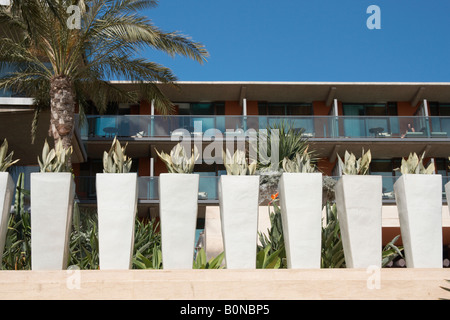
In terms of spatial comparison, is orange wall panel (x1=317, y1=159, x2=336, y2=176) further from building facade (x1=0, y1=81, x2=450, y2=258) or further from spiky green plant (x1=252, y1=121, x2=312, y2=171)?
spiky green plant (x1=252, y1=121, x2=312, y2=171)

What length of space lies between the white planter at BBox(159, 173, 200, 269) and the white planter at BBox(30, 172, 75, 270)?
1016mm

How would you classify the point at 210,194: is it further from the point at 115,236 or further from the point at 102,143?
the point at 115,236

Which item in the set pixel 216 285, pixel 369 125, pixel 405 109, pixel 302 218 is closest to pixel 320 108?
pixel 369 125

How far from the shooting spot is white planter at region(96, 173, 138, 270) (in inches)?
248

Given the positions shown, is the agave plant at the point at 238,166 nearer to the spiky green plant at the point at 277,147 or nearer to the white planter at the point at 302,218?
the white planter at the point at 302,218

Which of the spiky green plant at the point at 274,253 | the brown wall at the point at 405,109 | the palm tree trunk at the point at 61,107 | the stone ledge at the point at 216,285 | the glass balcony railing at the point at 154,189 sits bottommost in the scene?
the stone ledge at the point at 216,285

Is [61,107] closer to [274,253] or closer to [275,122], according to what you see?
[274,253]

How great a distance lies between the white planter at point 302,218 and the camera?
6383 mm

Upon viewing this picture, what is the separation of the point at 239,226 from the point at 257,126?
2090 cm

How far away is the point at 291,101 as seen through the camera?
3036 cm

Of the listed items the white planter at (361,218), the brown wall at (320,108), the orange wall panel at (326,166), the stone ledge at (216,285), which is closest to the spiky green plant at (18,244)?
the stone ledge at (216,285)

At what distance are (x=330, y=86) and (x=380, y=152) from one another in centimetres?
398

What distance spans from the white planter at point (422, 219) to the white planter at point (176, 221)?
233 cm

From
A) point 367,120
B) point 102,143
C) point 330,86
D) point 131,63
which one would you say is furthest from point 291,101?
point 131,63
